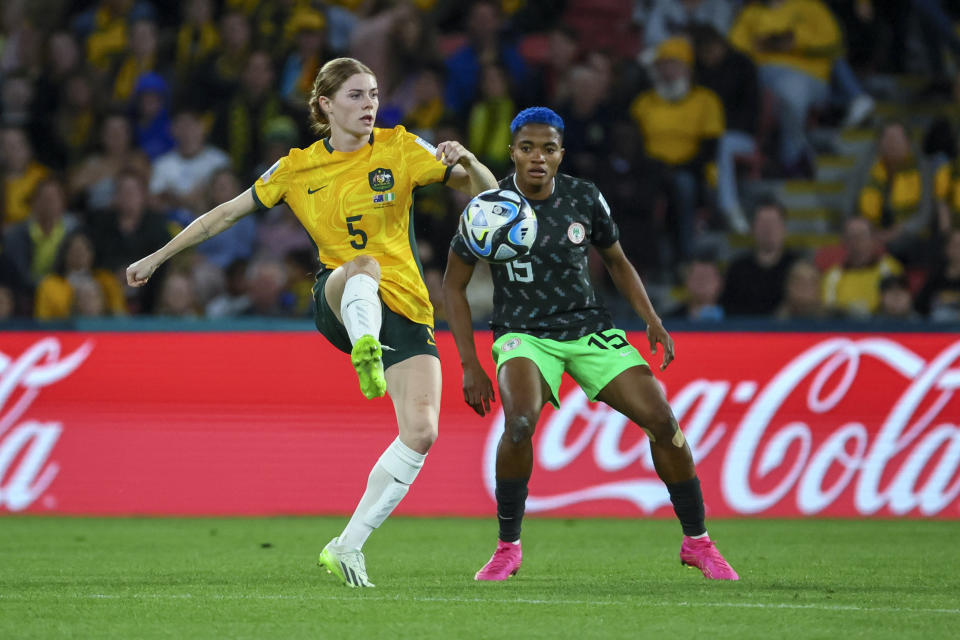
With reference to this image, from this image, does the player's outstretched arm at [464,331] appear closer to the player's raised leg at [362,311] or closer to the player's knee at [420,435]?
the player's knee at [420,435]

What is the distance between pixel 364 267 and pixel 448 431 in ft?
14.9

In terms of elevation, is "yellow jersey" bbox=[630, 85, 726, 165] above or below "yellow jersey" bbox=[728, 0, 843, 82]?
below

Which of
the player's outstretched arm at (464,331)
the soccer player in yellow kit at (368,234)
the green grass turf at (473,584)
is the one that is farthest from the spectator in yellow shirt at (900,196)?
the soccer player in yellow kit at (368,234)

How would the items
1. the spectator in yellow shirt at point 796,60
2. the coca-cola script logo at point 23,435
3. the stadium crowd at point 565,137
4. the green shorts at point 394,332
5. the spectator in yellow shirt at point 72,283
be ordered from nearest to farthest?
the green shorts at point 394,332
the coca-cola script logo at point 23,435
the stadium crowd at point 565,137
the spectator in yellow shirt at point 72,283
the spectator in yellow shirt at point 796,60

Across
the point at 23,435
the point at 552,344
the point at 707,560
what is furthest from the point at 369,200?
the point at 23,435

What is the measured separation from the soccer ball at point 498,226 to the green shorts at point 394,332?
1.40ft

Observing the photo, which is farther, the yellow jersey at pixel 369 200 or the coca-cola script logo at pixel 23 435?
the coca-cola script logo at pixel 23 435

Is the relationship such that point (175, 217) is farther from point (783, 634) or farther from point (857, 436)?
point (783, 634)

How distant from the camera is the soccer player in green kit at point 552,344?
6.64 m

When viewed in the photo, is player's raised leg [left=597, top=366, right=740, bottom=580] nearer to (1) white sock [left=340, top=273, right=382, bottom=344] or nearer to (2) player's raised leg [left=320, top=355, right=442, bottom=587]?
(2) player's raised leg [left=320, top=355, right=442, bottom=587]

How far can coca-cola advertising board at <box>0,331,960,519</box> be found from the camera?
10.4 m

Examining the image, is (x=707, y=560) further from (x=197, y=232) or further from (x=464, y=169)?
(x=197, y=232)

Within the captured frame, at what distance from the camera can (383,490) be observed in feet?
21.0

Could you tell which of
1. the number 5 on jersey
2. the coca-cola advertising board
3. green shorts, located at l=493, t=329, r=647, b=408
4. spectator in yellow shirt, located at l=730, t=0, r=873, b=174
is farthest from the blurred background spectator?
the number 5 on jersey
